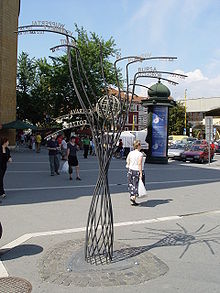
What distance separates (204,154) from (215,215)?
17420mm

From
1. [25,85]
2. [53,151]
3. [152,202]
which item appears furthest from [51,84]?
[152,202]

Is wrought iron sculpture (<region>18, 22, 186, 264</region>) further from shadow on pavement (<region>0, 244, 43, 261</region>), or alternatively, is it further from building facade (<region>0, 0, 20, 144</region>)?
building facade (<region>0, 0, 20, 144</region>)

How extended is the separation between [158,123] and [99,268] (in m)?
17.7

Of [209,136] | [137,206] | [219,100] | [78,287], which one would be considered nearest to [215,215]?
[137,206]

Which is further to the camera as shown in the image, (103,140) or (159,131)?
(159,131)

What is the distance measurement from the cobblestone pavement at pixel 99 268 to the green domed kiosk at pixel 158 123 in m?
16.4

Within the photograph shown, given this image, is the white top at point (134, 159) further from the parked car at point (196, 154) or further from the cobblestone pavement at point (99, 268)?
the parked car at point (196, 154)

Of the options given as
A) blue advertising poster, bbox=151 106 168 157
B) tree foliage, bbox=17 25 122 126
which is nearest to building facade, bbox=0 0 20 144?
tree foliage, bbox=17 25 122 126

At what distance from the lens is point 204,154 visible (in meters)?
24.8

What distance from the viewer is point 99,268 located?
4.47 metres

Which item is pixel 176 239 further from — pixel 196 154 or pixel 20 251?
pixel 196 154

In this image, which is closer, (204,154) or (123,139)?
(204,154)

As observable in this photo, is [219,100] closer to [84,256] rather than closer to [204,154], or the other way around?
[204,154]

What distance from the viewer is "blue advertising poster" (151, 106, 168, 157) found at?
21.4 metres
